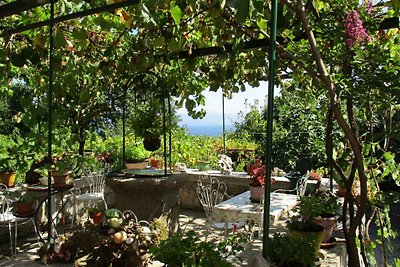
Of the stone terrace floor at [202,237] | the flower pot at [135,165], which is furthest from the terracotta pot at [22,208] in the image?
the flower pot at [135,165]

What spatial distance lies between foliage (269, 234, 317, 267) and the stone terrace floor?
0.09m

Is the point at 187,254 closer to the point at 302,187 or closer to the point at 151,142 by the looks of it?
the point at 151,142

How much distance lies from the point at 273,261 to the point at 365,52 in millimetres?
1204

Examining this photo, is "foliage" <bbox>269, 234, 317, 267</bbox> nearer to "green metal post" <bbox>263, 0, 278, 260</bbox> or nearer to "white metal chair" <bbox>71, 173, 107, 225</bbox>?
"green metal post" <bbox>263, 0, 278, 260</bbox>

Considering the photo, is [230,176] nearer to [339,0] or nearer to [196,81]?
[196,81]

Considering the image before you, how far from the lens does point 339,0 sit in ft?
Result: 7.25

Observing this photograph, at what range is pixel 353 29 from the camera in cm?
200

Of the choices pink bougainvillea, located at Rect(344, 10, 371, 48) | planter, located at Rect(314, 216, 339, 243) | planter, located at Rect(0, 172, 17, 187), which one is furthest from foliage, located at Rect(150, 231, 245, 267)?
planter, located at Rect(0, 172, 17, 187)

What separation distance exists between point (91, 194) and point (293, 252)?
3783 millimetres

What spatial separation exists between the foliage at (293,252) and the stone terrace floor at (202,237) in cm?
9

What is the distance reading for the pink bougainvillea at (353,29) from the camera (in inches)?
78.4

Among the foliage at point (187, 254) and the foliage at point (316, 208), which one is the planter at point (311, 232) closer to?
the foliage at point (316, 208)

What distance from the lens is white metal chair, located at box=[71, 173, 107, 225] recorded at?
484 centimetres

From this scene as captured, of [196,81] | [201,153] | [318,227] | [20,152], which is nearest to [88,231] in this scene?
[20,152]
